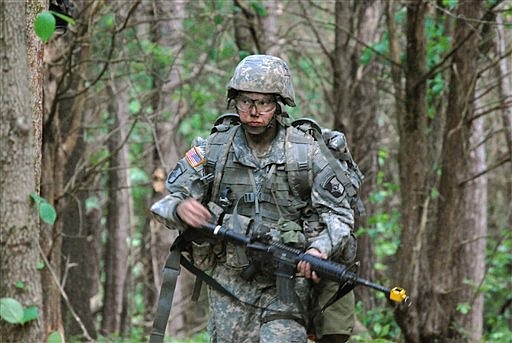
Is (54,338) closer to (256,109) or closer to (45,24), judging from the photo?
(45,24)

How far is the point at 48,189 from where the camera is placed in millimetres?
8773

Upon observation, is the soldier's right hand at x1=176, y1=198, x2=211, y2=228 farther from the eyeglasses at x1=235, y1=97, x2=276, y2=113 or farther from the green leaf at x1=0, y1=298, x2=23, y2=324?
the green leaf at x1=0, y1=298, x2=23, y2=324

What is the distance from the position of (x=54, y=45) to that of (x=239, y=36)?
→ 8.38 feet

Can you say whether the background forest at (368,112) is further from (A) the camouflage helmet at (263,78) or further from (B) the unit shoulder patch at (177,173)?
(A) the camouflage helmet at (263,78)

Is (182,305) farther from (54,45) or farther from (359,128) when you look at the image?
(54,45)

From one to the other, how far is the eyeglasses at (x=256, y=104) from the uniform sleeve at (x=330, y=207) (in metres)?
0.36

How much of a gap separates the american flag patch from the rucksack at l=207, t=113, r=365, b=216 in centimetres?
6

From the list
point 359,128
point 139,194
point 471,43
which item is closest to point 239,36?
point 359,128

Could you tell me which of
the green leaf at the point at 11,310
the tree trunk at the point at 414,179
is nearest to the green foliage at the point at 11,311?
the green leaf at the point at 11,310

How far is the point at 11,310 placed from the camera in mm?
3391

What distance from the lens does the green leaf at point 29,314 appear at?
3500 mm

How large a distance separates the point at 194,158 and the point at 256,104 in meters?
0.46

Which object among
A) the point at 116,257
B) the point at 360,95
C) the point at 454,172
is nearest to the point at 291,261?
the point at 454,172

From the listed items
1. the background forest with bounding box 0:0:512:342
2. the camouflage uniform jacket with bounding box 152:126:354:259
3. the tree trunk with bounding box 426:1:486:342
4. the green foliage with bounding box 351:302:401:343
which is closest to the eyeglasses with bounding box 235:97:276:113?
the camouflage uniform jacket with bounding box 152:126:354:259
